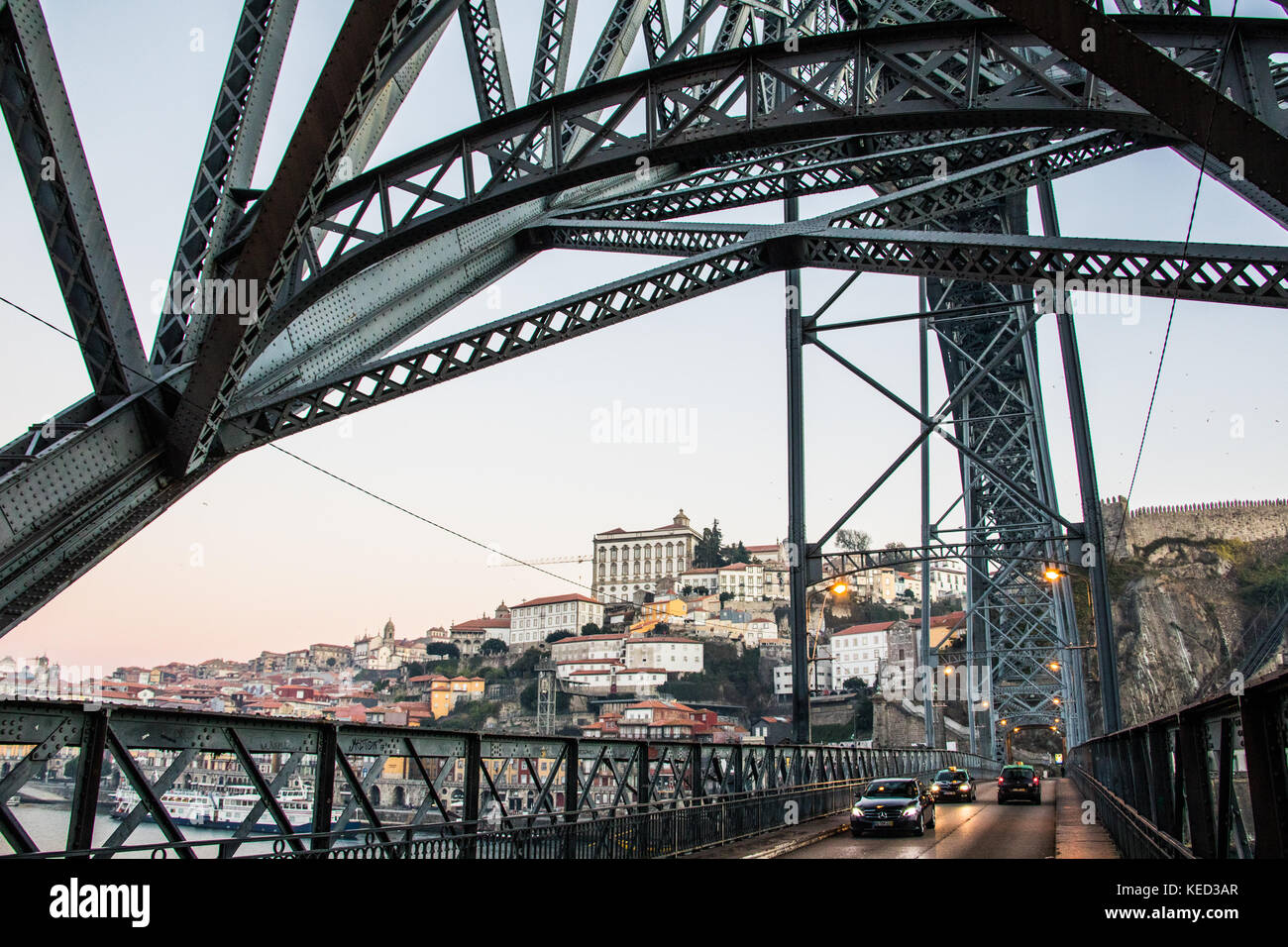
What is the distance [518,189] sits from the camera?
11328 mm

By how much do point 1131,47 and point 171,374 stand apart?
874cm

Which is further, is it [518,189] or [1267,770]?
[518,189]

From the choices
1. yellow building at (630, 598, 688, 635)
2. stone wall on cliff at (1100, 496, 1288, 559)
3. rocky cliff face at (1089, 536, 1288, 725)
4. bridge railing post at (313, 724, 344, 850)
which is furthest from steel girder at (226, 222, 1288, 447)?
Result: yellow building at (630, 598, 688, 635)

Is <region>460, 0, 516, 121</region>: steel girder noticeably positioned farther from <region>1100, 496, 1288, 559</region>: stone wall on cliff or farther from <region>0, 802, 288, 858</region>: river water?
<region>1100, 496, 1288, 559</region>: stone wall on cliff

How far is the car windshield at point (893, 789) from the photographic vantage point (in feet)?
72.6

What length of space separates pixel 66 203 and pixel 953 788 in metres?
33.4

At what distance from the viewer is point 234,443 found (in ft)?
37.5

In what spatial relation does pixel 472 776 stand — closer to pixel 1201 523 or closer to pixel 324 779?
pixel 324 779

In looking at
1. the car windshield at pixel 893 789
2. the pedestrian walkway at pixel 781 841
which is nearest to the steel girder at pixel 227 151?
the pedestrian walkway at pixel 781 841

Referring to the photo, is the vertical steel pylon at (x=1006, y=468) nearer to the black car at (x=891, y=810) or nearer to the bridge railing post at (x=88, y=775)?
the black car at (x=891, y=810)

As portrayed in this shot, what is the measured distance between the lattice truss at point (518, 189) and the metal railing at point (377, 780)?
2.11 meters

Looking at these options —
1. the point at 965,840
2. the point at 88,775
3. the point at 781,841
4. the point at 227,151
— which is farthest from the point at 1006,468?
the point at 88,775
